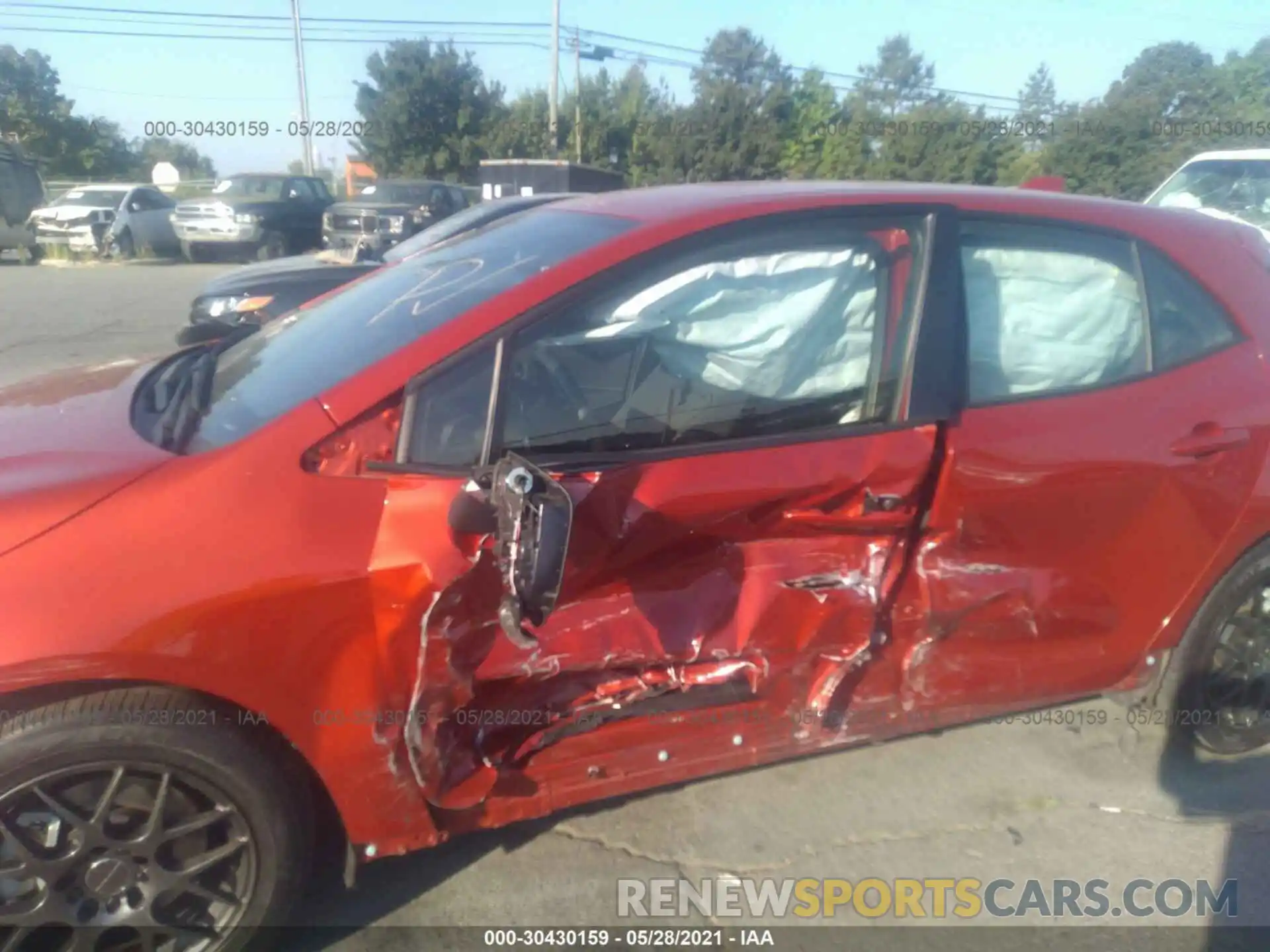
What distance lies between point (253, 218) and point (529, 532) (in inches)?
734

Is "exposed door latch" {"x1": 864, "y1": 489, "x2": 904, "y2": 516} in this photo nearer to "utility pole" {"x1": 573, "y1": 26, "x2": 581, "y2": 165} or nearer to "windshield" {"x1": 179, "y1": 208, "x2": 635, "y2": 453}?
"windshield" {"x1": 179, "y1": 208, "x2": 635, "y2": 453}

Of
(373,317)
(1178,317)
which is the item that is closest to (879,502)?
(1178,317)

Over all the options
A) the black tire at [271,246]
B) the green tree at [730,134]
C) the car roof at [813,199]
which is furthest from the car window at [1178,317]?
the green tree at [730,134]

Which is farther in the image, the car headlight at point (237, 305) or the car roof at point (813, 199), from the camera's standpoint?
the car headlight at point (237, 305)

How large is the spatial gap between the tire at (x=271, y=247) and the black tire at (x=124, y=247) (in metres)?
2.82

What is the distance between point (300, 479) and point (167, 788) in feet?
2.28

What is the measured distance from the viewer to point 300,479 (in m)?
2.05

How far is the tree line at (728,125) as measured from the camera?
24.5m

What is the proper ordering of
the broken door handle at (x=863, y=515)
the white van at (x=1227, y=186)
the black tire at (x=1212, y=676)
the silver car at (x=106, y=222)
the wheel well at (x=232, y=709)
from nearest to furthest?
the wheel well at (x=232, y=709), the broken door handle at (x=863, y=515), the black tire at (x=1212, y=676), the white van at (x=1227, y=186), the silver car at (x=106, y=222)

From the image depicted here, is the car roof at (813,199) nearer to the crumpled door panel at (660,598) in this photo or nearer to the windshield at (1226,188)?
the crumpled door panel at (660,598)

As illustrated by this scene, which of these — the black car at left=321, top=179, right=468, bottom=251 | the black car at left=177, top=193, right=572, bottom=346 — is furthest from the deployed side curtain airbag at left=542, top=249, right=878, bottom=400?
the black car at left=321, top=179, right=468, bottom=251

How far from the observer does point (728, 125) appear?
32.3m

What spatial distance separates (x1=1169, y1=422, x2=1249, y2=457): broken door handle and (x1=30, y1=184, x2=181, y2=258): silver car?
2109 centimetres

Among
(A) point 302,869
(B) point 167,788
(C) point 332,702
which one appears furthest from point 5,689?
(A) point 302,869
